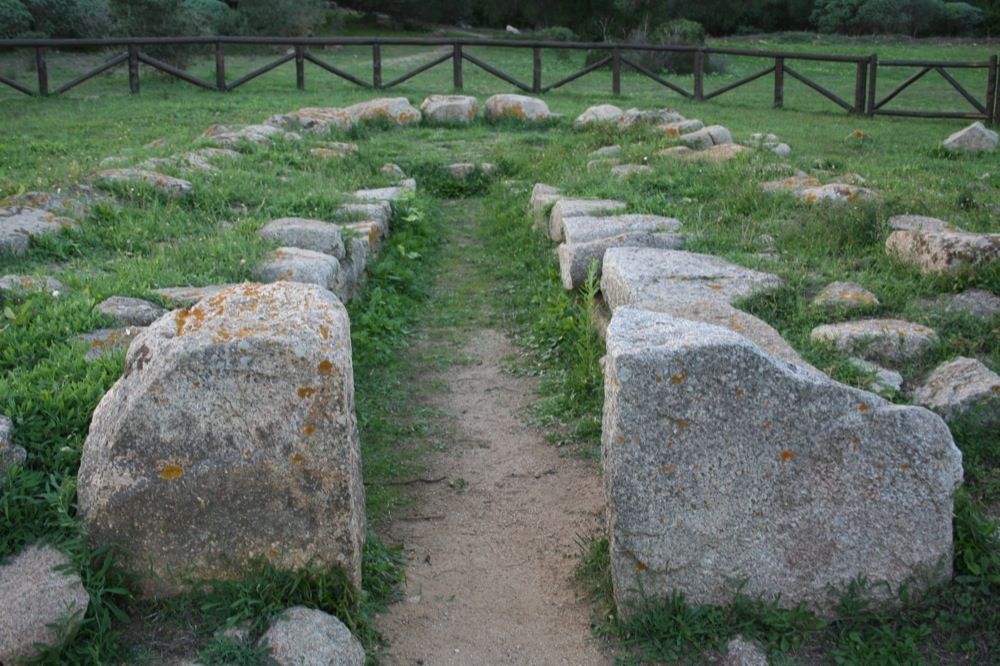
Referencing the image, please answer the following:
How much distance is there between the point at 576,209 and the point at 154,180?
335 cm

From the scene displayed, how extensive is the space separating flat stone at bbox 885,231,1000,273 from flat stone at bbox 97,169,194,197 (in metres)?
5.27

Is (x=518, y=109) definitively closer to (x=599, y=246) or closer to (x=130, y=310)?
(x=599, y=246)

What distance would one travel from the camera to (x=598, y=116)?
13.9 meters

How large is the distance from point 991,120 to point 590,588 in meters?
13.8

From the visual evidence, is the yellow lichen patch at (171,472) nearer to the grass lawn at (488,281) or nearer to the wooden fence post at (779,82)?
the grass lawn at (488,281)

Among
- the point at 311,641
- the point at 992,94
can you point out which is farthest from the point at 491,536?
the point at 992,94

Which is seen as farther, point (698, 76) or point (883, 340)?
point (698, 76)

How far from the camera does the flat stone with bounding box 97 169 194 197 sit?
7.89 metres

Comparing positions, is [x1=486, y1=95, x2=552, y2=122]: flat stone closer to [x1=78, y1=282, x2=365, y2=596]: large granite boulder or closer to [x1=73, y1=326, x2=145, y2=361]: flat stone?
[x1=73, y1=326, x2=145, y2=361]: flat stone

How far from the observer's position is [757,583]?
3676mm

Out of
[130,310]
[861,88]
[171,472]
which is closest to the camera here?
[171,472]

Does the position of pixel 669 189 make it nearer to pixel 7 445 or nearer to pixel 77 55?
pixel 7 445

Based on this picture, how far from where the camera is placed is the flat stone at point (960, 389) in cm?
438

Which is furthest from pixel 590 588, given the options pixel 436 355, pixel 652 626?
pixel 436 355
